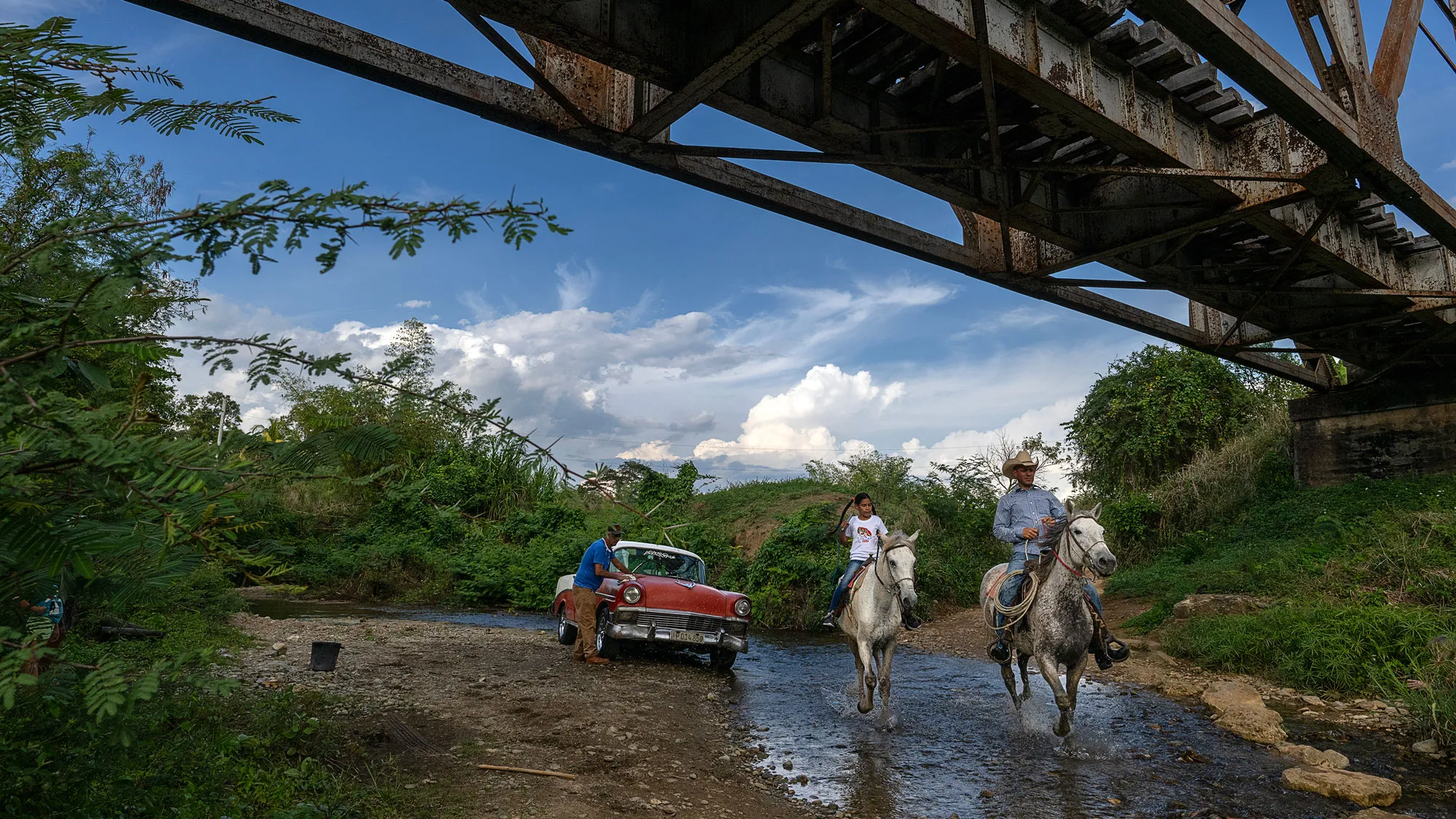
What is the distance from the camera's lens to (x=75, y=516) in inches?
80.0

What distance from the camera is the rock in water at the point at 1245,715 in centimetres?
751

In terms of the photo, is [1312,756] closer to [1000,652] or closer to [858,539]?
[1000,652]

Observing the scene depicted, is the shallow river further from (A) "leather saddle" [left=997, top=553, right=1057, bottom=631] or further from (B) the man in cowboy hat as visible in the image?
(A) "leather saddle" [left=997, top=553, right=1057, bottom=631]

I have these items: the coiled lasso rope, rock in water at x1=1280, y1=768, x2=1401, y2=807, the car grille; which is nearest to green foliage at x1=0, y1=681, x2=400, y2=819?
the car grille

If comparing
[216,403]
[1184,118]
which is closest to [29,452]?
[216,403]

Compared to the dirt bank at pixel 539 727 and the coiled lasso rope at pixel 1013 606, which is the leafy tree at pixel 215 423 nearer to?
the dirt bank at pixel 539 727

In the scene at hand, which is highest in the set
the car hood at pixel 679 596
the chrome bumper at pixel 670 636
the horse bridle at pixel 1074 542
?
the horse bridle at pixel 1074 542

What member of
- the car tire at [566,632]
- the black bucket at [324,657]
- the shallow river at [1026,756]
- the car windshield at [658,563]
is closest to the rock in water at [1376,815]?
the shallow river at [1026,756]

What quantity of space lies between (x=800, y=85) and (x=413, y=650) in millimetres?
9366

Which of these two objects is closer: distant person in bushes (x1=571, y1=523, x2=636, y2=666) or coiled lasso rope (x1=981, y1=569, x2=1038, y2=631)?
coiled lasso rope (x1=981, y1=569, x2=1038, y2=631)

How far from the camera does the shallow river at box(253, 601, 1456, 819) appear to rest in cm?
564

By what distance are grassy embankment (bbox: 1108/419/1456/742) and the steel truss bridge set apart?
3.91m

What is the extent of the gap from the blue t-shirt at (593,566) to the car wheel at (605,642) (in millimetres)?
401

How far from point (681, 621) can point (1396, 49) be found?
9947 mm
